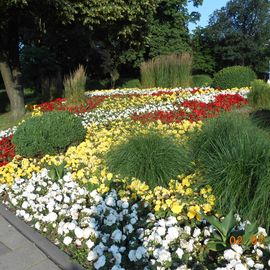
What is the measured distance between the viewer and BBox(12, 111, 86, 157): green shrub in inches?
234

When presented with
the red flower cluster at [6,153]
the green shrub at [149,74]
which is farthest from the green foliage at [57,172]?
the green shrub at [149,74]

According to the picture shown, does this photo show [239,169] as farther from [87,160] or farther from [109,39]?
[109,39]

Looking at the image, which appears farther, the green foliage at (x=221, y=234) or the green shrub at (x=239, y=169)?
the green shrub at (x=239, y=169)

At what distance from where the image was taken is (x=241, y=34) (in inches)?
1458

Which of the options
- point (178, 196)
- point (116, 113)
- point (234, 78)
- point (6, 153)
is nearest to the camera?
point (178, 196)

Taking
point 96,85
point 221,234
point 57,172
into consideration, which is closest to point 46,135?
point 57,172

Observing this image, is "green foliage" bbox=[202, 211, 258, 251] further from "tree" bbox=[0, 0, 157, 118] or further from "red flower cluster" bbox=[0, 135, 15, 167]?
"tree" bbox=[0, 0, 157, 118]

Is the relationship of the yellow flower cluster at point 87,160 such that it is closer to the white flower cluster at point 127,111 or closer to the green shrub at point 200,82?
the white flower cluster at point 127,111

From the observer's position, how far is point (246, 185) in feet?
11.1

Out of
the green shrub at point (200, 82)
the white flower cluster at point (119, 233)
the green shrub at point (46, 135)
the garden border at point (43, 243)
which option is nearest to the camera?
the white flower cluster at point (119, 233)

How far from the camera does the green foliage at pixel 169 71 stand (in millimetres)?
14414

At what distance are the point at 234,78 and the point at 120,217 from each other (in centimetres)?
1083

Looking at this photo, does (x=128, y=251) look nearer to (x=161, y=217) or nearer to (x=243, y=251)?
(x=161, y=217)

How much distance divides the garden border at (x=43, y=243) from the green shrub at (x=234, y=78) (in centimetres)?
1057
